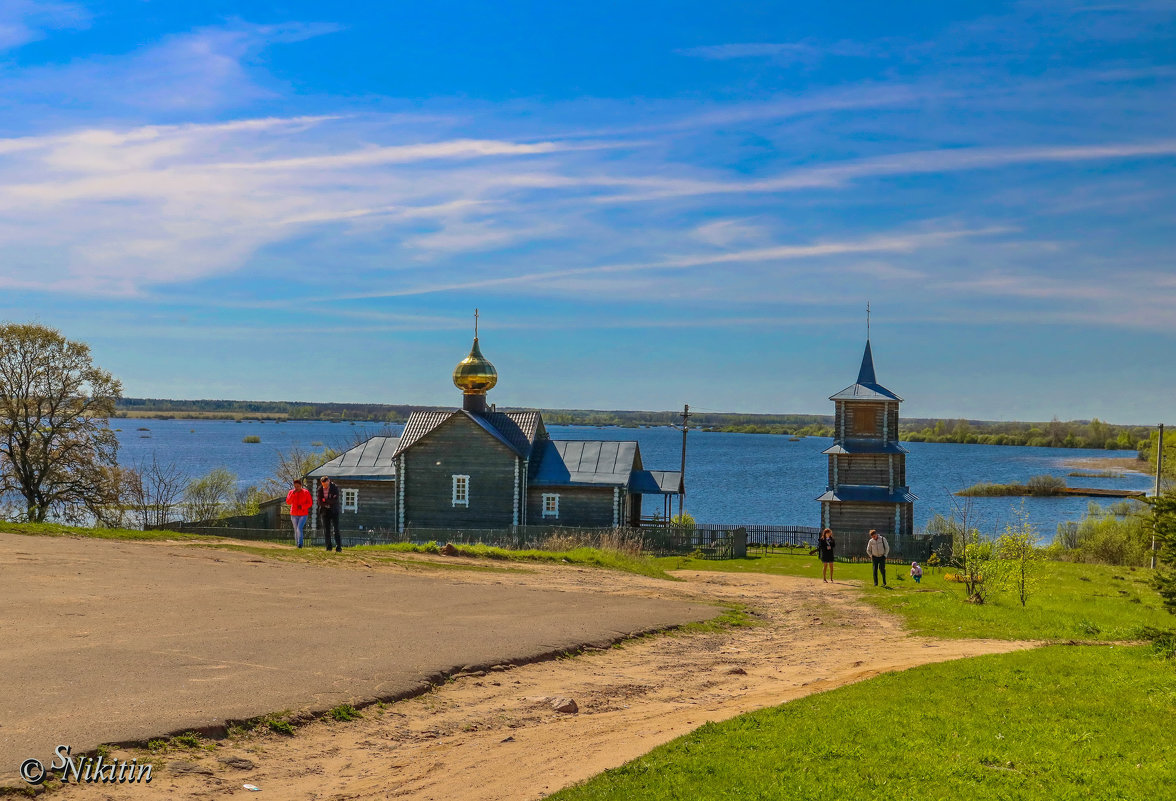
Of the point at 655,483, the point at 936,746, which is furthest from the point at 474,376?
the point at 936,746

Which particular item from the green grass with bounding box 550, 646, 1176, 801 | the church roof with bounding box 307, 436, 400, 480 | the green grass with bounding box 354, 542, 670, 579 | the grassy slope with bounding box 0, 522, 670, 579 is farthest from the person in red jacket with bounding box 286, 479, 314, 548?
the church roof with bounding box 307, 436, 400, 480

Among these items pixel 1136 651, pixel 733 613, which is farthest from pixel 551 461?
pixel 1136 651

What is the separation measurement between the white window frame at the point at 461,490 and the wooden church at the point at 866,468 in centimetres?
1497

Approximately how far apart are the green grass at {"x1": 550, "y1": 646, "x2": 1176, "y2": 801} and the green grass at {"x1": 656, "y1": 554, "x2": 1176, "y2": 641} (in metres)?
4.85

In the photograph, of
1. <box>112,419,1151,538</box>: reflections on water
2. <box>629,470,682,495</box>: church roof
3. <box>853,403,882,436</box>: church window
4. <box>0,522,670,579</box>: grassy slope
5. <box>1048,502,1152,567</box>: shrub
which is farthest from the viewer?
<box>112,419,1151,538</box>: reflections on water

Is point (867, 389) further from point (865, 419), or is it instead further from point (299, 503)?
point (299, 503)

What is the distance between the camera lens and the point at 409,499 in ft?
134

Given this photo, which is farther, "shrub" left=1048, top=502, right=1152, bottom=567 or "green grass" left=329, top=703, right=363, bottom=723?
"shrub" left=1048, top=502, right=1152, bottom=567

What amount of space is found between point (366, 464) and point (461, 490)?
179 inches

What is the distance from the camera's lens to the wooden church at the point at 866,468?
137 feet

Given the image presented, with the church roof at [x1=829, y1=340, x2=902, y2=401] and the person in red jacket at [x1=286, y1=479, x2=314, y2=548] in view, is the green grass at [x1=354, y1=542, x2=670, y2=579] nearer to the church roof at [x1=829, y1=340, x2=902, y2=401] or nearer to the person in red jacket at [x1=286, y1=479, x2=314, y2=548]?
the person in red jacket at [x1=286, y1=479, x2=314, y2=548]

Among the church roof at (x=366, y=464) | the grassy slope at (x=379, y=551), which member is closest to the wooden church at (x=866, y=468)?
the grassy slope at (x=379, y=551)

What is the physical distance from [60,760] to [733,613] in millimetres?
14473

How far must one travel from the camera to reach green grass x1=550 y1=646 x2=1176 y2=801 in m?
8.20
